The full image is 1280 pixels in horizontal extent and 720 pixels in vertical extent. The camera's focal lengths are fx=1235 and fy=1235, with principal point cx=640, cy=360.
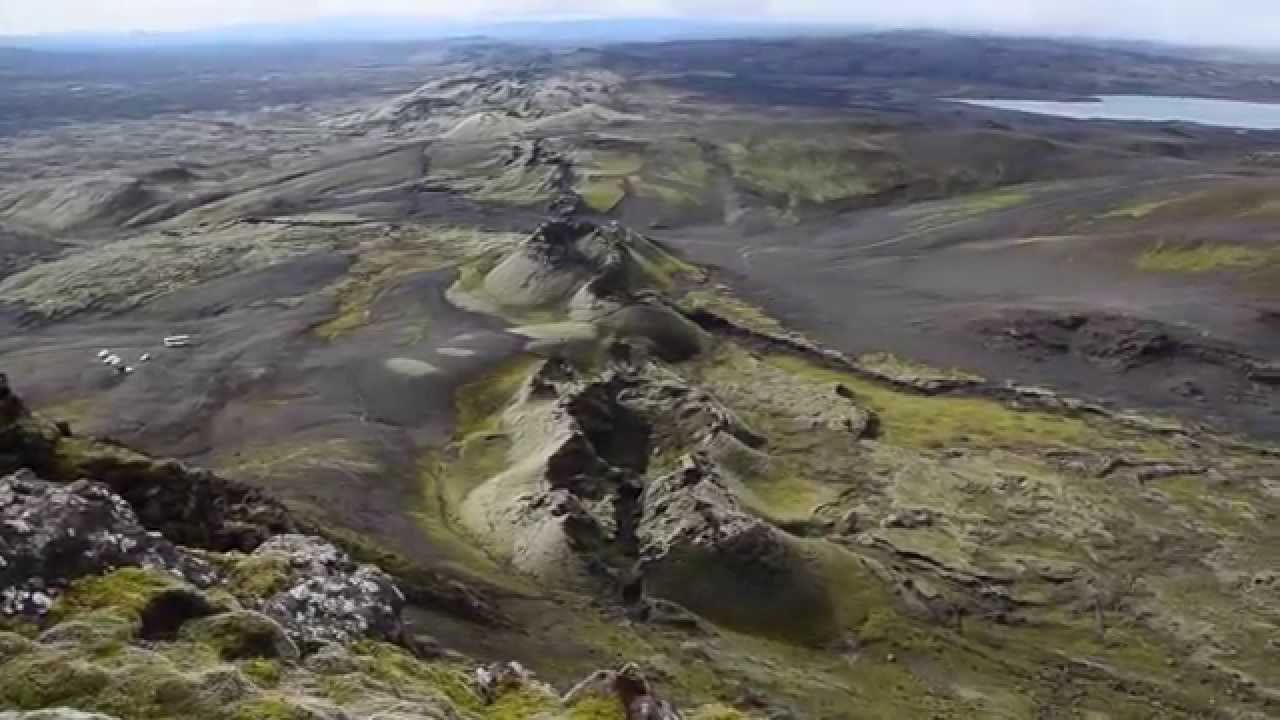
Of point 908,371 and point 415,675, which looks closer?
point 415,675

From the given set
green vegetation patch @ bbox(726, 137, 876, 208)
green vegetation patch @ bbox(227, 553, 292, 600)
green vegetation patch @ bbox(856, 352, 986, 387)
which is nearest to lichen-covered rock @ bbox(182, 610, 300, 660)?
green vegetation patch @ bbox(227, 553, 292, 600)

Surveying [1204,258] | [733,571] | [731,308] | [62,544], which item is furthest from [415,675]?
[1204,258]

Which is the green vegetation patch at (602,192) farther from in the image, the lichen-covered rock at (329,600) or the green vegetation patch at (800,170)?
the lichen-covered rock at (329,600)

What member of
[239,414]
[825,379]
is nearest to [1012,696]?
[825,379]

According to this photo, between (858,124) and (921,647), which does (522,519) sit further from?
(858,124)

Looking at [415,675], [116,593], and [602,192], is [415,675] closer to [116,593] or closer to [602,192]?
[116,593]

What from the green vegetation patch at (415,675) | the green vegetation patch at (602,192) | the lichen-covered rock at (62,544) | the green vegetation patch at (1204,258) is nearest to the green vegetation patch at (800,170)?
the green vegetation patch at (602,192)

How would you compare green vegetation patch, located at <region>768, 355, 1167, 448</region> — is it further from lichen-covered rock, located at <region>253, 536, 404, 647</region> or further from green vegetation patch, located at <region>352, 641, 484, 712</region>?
green vegetation patch, located at <region>352, 641, 484, 712</region>
